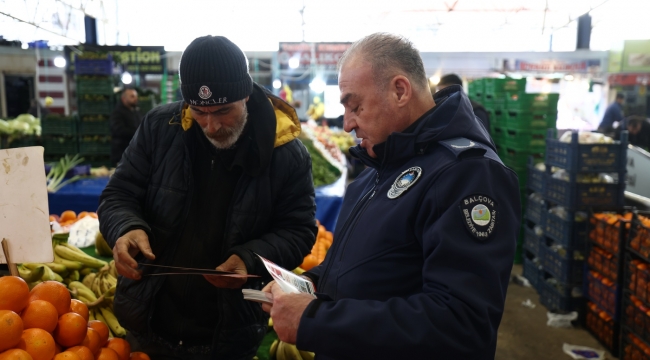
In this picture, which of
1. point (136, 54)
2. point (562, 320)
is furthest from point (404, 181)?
point (136, 54)

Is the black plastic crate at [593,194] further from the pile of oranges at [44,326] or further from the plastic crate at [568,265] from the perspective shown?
the pile of oranges at [44,326]

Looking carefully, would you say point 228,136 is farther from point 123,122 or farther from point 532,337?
point 123,122

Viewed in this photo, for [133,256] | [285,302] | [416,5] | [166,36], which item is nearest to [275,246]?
[133,256]

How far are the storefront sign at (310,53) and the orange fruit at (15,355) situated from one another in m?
11.2

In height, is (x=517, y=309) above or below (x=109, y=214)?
below

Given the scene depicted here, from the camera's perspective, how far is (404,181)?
4.57ft

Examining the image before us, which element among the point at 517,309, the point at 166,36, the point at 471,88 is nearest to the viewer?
the point at 517,309

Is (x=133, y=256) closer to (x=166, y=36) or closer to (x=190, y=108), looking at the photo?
(x=190, y=108)

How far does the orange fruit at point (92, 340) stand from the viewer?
166 centimetres

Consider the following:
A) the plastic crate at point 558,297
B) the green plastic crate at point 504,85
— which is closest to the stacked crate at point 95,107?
the green plastic crate at point 504,85

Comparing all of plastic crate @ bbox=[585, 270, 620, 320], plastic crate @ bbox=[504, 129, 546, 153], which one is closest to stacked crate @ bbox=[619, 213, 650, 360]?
plastic crate @ bbox=[585, 270, 620, 320]

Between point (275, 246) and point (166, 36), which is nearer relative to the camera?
point (275, 246)

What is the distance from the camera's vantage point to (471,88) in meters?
10.0

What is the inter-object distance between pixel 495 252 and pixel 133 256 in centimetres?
133
